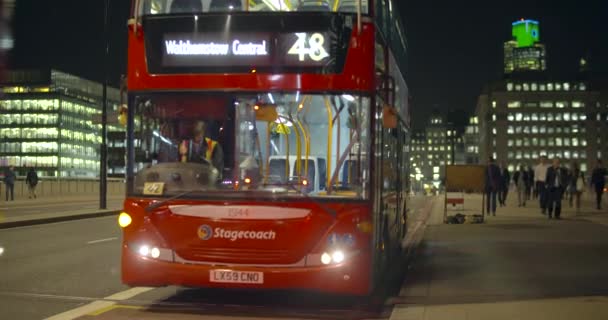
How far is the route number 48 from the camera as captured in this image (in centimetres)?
846

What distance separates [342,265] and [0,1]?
513 cm

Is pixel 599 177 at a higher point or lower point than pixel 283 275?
higher

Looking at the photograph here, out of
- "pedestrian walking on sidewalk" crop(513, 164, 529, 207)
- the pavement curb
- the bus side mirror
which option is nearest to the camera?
the bus side mirror

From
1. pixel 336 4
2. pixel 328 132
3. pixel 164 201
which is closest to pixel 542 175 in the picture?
pixel 336 4

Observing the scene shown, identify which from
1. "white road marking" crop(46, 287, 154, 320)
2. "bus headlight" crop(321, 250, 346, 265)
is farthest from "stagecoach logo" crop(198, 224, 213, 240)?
"white road marking" crop(46, 287, 154, 320)

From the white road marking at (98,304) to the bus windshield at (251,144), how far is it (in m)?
1.34

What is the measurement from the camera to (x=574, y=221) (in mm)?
22969

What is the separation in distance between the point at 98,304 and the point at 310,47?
361 cm

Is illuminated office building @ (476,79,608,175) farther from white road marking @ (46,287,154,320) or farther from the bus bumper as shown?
the bus bumper

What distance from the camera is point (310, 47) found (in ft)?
27.8

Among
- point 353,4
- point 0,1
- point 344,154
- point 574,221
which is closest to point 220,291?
point 344,154

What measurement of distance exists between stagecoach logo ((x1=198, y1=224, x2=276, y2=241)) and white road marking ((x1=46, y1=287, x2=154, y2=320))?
4.78ft

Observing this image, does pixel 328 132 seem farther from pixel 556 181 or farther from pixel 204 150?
pixel 556 181

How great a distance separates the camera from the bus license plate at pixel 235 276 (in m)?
8.30
